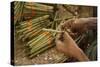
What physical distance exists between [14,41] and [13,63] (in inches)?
8.0

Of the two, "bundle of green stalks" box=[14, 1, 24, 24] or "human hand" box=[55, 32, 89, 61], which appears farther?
"human hand" box=[55, 32, 89, 61]


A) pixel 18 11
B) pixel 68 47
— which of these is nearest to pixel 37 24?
pixel 18 11

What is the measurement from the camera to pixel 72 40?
6.64 ft

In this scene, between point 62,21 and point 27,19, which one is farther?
point 62,21

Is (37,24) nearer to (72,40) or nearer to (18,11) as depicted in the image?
(18,11)

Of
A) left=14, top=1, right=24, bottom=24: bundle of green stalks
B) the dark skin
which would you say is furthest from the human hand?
left=14, top=1, right=24, bottom=24: bundle of green stalks

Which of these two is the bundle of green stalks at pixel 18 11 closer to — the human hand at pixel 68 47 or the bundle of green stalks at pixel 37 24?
the bundle of green stalks at pixel 37 24

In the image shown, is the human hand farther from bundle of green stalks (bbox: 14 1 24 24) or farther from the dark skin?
bundle of green stalks (bbox: 14 1 24 24)

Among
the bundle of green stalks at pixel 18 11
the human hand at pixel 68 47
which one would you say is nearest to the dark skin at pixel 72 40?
the human hand at pixel 68 47

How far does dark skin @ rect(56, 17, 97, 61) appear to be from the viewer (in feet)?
6.50

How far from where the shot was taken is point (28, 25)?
1846 millimetres
